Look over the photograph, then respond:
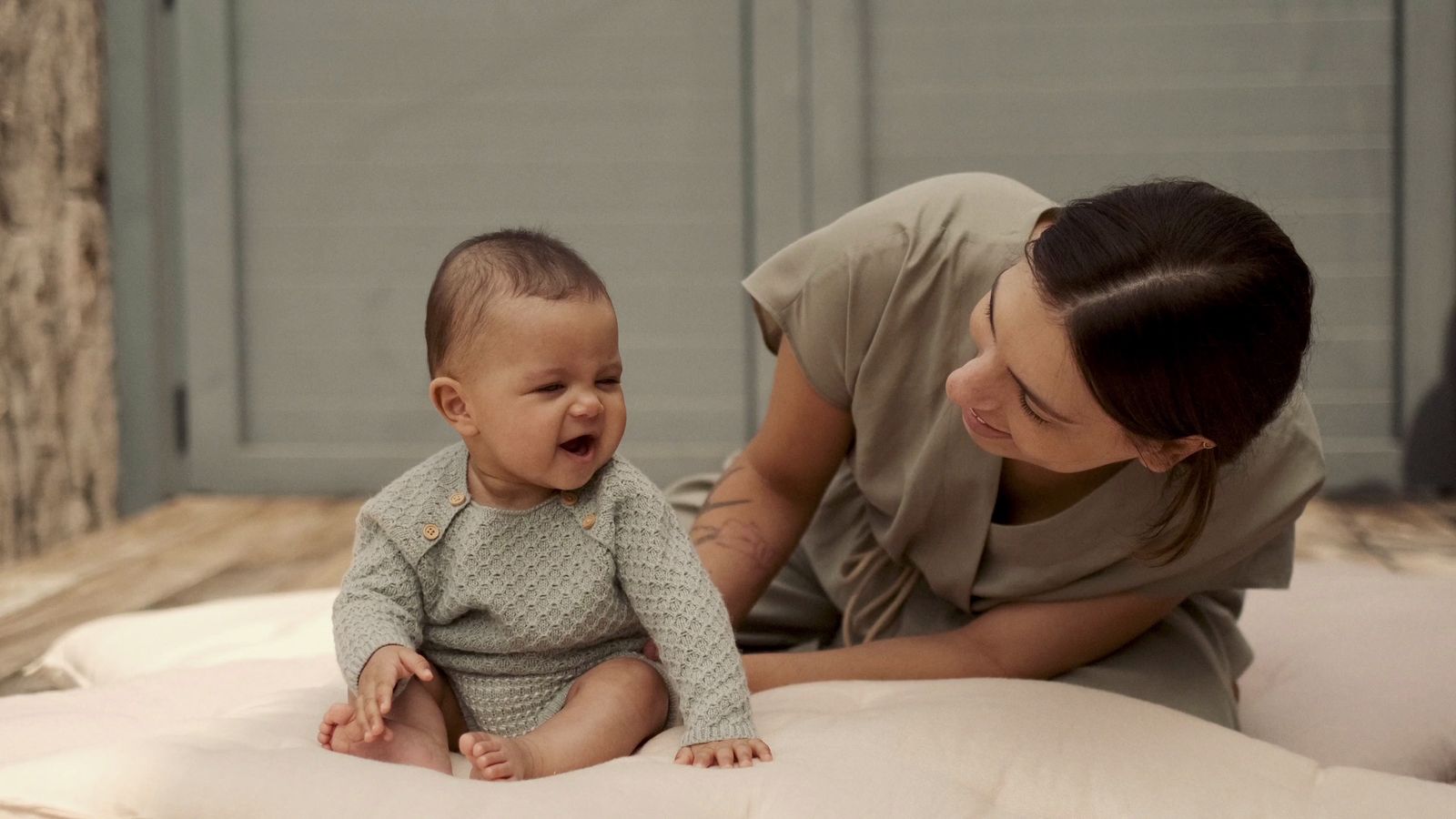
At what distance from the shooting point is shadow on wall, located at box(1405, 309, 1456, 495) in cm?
346

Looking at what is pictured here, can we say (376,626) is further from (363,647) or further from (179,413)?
(179,413)

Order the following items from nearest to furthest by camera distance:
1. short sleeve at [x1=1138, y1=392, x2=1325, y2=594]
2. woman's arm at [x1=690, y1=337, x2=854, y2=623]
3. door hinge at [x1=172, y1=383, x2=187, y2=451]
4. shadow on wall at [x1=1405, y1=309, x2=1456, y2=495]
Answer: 1. short sleeve at [x1=1138, y1=392, x2=1325, y2=594]
2. woman's arm at [x1=690, y1=337, x2=854, y2=623]
3. shadow on wall at [x1=1405, y1=309, x2=1456, y2=495]
4. door hinge at [x1=172, y1=383, x2=187, y2=451]

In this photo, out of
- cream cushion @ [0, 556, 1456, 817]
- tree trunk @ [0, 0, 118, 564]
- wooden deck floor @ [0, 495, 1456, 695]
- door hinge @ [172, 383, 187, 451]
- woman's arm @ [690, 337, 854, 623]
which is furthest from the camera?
door hinge @ [172, 383, 187, 451]

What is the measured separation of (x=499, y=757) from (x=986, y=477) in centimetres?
58

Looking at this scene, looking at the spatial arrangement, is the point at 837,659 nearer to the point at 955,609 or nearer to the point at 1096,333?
the point at 955,609

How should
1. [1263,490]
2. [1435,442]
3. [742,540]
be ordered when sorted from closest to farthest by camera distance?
1. [1263,490]
2. [742,540]
3. [1435,442]

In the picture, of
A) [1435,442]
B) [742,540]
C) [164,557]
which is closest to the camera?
[742,540]

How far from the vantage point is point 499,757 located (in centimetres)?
104

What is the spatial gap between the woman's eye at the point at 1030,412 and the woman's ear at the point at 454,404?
440mm

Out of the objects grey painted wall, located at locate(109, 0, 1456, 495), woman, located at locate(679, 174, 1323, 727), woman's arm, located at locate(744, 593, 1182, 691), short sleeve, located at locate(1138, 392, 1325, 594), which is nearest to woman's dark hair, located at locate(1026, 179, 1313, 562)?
woman, located at locate(679, 174, 1323, 727)

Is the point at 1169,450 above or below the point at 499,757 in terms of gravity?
above

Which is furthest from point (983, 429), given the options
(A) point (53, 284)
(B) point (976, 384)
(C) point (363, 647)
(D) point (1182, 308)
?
(A) point (53, 284)

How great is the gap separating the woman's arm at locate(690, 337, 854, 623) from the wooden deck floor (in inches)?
44.1

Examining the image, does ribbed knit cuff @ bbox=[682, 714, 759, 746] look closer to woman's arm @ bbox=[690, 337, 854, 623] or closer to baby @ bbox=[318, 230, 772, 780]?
baby @ bbox=[318, 230, 772, 780]
